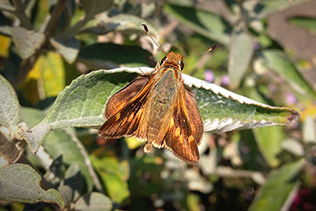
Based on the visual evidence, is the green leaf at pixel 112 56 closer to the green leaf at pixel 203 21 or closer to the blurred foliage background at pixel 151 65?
the blurred foliage background at pixel 151 65

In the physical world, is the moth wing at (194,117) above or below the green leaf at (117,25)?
below

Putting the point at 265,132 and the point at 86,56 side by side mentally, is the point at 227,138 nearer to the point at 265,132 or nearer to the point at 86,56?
the point at 265,132

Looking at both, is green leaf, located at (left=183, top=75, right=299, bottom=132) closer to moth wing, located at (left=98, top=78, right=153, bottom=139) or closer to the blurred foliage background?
moth wing, located at (left=98, top=78, right=153, bottom=139)

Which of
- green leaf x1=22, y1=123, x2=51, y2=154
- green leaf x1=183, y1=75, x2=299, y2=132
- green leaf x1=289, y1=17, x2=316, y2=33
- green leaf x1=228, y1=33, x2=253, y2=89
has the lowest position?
green leaf x1=22, y1=123, x2=51, y2=154

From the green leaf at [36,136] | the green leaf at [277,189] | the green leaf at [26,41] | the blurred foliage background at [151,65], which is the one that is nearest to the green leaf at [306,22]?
the blurred foliage background at [151,65]

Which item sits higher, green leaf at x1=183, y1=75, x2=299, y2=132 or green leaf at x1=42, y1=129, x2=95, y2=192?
green leaf at x1=183, y1=75, x2=299, y2=132

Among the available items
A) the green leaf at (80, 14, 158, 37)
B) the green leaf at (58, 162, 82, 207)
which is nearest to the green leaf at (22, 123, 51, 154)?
the green leaf at (58, 162, 82, 207)

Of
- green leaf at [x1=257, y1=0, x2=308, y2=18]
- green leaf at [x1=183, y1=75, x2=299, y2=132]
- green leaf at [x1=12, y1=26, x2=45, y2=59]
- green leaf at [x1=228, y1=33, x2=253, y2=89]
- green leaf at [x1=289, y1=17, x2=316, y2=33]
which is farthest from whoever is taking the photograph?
green leaf at [x1=289, y1=17, x2=316, y2=33]
